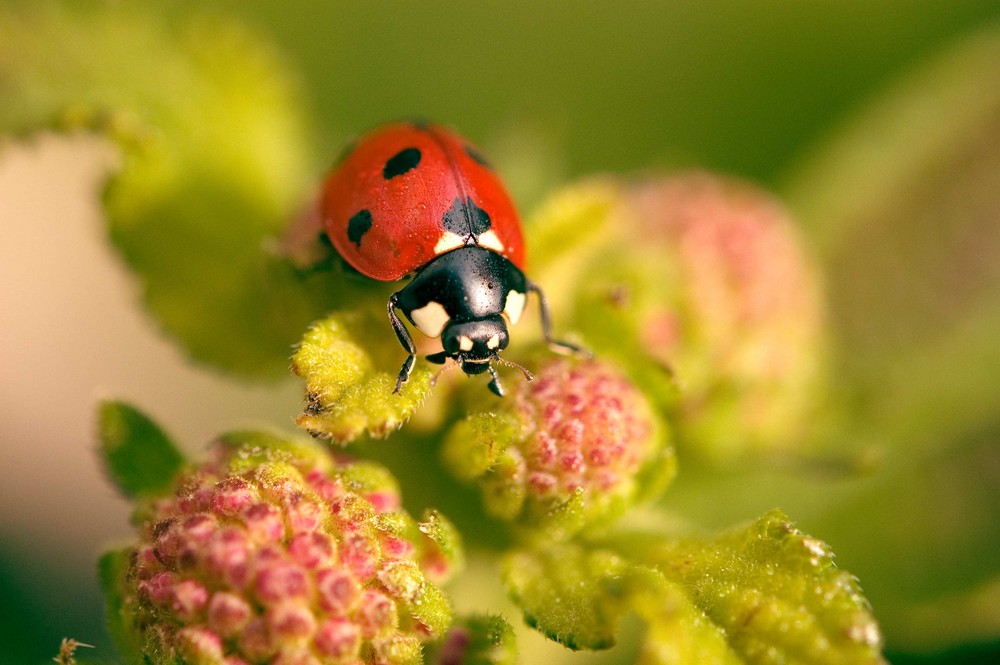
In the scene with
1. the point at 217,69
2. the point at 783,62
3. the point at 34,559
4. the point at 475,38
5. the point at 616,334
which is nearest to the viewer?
the point at 616,334

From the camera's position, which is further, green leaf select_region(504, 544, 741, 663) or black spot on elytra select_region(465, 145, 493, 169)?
black spot on elytra select_region(465, 145, 493, 169)

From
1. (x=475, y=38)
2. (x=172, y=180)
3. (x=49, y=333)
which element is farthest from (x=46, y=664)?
(x=475, y=38)

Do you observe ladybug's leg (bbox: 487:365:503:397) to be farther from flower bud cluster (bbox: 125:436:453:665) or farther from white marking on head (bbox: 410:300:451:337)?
flower bud cluster (bbox: 125:436:453:665)

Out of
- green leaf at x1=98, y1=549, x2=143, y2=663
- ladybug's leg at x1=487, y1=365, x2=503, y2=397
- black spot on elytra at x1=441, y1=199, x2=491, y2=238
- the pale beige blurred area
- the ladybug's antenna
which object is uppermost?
the pale beige blurred area

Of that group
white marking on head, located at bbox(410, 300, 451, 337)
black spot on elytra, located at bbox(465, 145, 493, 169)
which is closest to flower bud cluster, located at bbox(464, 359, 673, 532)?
white marking on head, located at bbox(410, 300, 451, 337)

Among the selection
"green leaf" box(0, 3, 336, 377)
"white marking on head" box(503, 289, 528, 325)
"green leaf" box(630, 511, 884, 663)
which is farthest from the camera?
"green leaf" box(0, 3, 336, 377)

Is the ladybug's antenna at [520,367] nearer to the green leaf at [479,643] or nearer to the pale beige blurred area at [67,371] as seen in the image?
the green leaf at [479,643]

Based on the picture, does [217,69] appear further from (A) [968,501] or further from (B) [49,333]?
(A) [968,501]
